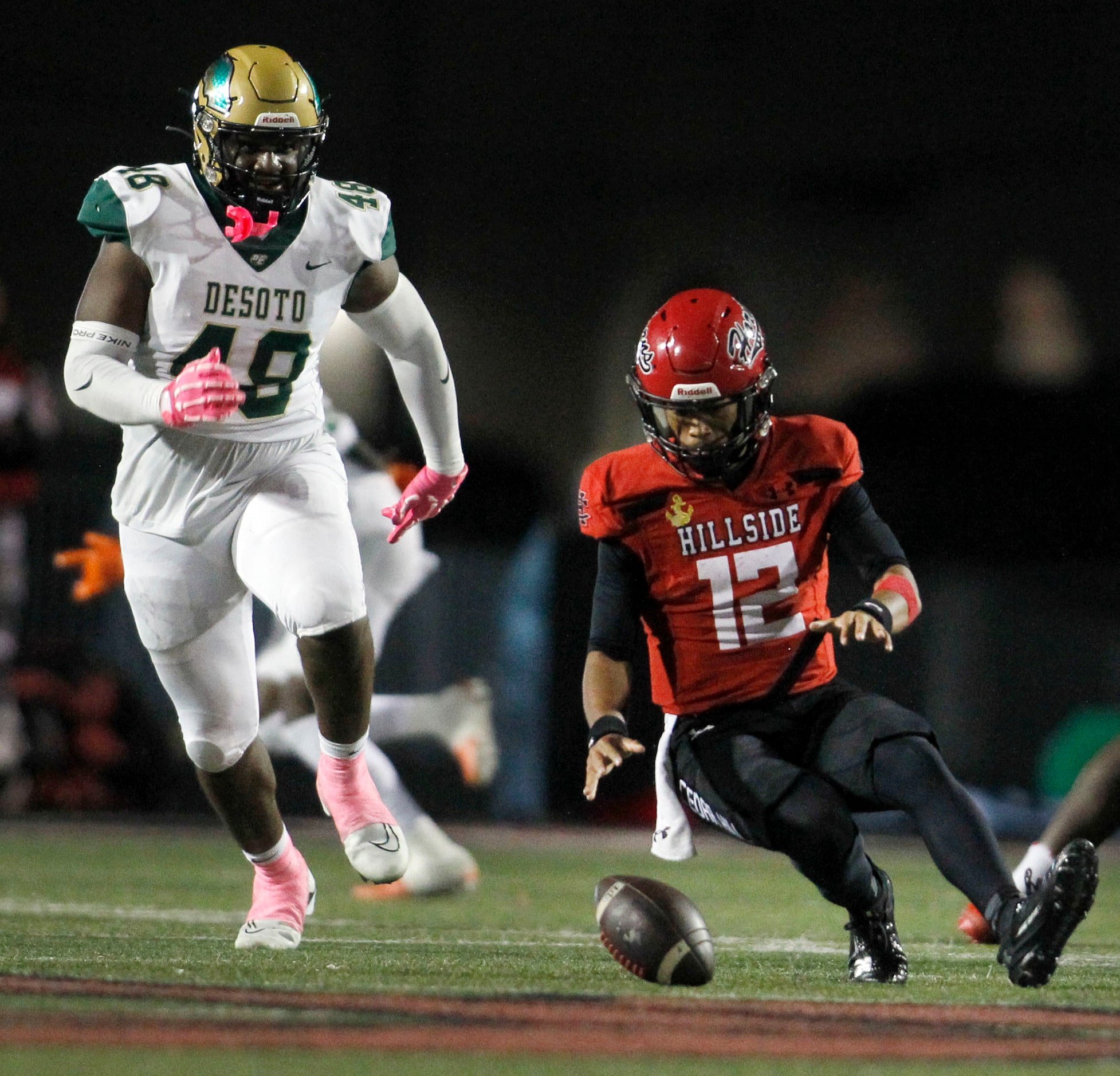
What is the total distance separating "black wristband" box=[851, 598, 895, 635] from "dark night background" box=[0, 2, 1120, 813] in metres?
8.32

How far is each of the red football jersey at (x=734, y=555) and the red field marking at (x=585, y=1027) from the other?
835mm

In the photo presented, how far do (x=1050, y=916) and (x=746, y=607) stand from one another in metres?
0.96

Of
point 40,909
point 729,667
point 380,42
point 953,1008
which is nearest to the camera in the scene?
point 953,1008

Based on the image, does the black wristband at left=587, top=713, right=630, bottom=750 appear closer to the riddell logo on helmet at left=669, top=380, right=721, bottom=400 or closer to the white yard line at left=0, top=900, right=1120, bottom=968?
the riddell logo on helmet at left=669, top=380, right=721, bottom=400

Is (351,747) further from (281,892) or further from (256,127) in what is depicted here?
(256,127)

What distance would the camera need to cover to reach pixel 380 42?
12.7 m

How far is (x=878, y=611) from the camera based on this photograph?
3.51 m

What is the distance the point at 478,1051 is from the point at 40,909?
293cm

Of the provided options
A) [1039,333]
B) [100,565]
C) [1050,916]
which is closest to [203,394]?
[1050,916]

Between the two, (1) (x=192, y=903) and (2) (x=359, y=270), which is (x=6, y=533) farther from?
(2) (x=359, y=270)

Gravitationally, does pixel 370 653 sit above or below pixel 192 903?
above

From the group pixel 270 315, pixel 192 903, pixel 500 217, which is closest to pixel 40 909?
pixel 192 903

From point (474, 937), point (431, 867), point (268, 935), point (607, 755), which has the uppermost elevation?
point (607, 755)

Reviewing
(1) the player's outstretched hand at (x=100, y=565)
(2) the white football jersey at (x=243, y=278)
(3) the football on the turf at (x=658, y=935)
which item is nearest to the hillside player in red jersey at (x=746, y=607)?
(3) the football on the turf at (x=658, y=935)
